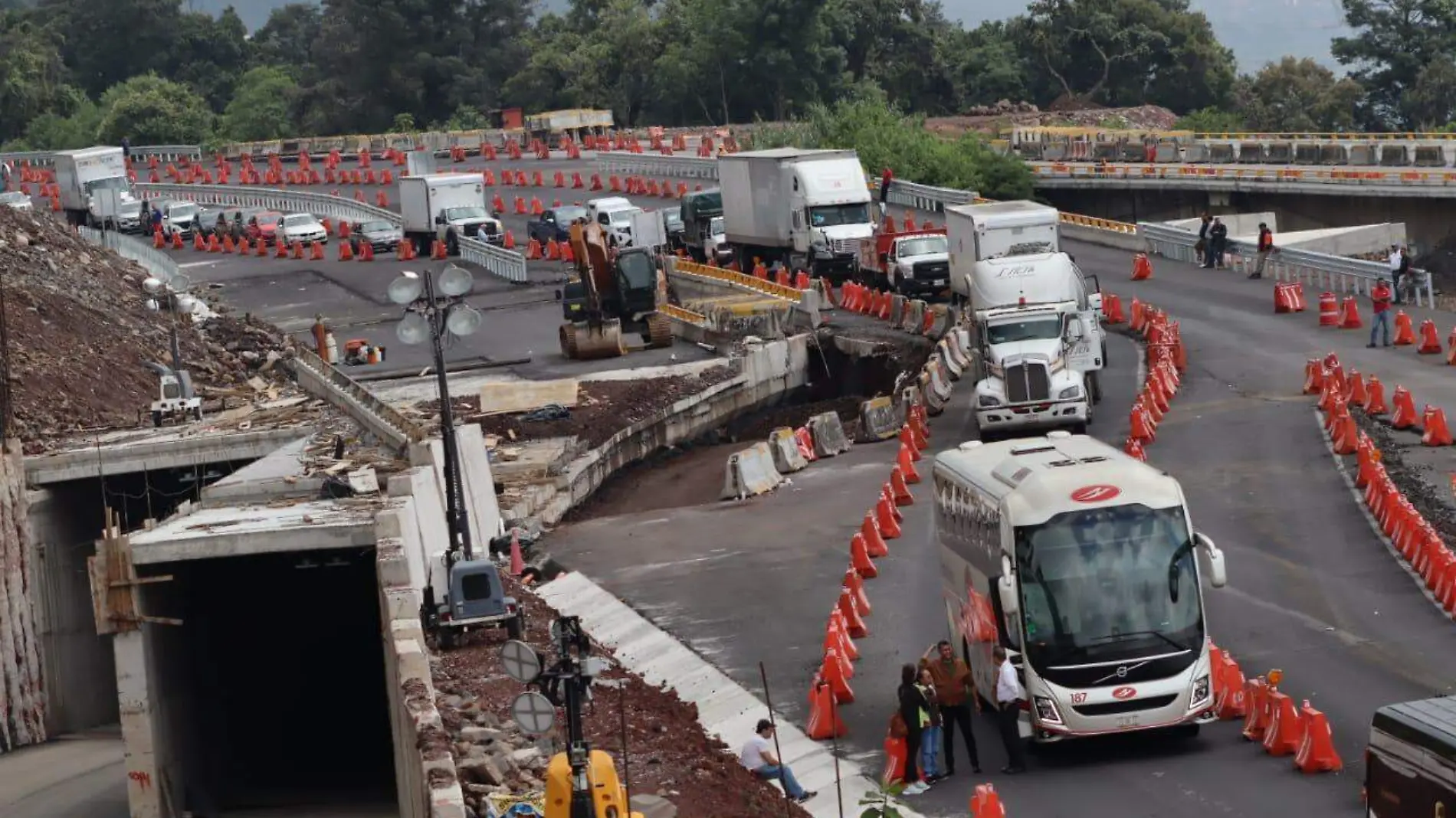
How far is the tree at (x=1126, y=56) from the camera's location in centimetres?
12038

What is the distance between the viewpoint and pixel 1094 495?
19844 mm

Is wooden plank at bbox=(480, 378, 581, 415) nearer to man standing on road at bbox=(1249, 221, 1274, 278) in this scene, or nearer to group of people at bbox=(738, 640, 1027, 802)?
man standing on road at bbox=(1249, 221, 1274, 278)

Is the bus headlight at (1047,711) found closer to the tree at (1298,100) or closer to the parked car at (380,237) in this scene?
the parked car at (380,237)

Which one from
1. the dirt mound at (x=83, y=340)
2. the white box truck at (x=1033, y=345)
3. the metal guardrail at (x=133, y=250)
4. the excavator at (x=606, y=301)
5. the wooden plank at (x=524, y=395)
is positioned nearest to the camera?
the white box truck at (x=1033, y=345)

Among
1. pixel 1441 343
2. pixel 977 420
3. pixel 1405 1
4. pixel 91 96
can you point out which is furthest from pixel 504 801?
pixel 91 96

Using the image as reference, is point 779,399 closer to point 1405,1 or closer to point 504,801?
point 504,801

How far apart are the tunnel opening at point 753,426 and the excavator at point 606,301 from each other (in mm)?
4413

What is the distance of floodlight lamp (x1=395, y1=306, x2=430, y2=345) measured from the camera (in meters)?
27.2

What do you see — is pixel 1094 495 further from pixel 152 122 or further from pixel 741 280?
pixel 152 122

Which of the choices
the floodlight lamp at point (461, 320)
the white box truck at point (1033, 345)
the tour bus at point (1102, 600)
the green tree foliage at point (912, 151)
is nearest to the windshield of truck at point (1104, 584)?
the tour bus at point (1102, 600)

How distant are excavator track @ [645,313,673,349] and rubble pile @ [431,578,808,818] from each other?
2656 cm

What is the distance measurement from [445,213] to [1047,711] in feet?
175

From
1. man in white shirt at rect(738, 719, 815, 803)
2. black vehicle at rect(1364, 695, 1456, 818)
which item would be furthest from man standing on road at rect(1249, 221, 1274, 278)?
black vehicle at rect(1364, 695, 1456, 818)

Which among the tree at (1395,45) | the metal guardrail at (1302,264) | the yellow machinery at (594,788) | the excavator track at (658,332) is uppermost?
the tree at (1395,45)
